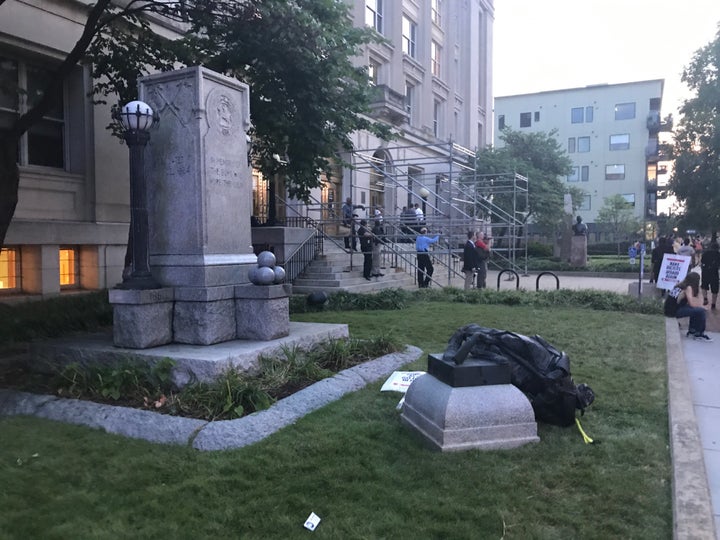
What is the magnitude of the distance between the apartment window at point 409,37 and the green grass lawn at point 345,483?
29.1 m

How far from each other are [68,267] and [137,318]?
7.74m

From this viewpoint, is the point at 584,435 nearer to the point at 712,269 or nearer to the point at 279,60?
the point at 279,60

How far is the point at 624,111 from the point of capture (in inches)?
2399

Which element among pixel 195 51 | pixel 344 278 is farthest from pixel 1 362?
pixel 344 278

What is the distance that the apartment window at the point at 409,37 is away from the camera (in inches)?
1206

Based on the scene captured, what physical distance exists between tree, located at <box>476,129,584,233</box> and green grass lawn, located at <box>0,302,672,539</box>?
2818cm

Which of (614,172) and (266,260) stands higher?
(614,172)

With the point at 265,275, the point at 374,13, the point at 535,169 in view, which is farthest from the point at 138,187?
the point at 535,169

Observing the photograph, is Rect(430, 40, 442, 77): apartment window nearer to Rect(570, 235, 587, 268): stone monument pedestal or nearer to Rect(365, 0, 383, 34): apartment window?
Rect(365, 0, 383, 34): apartment window

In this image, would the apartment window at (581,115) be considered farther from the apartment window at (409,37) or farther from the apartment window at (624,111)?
the apartment window at (409,37)

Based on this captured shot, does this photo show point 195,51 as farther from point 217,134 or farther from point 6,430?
point 6,430

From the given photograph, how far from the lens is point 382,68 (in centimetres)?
2845

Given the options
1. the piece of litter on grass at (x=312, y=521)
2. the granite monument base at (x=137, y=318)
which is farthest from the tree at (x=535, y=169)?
the piece of litter on grass at (x=312, y=521)

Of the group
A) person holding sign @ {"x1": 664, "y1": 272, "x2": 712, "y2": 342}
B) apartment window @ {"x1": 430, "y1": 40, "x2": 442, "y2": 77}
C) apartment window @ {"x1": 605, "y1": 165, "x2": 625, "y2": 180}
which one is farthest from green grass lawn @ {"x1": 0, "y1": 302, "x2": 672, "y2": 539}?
apartment window @ {"x1": 605, "y1": 165, "x2": 625, "y2": 180}
